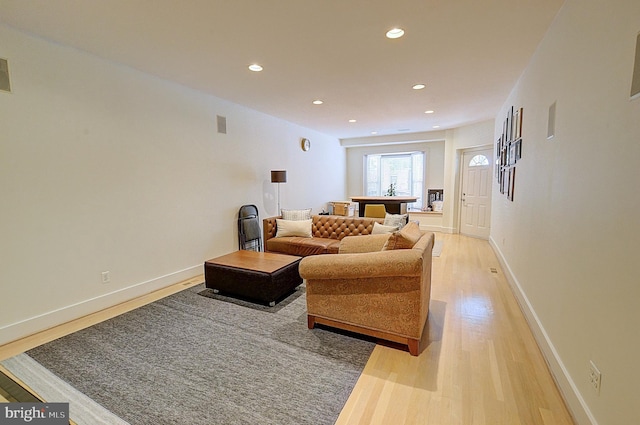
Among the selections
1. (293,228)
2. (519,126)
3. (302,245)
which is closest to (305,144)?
(293,228)

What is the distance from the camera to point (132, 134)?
328 cm

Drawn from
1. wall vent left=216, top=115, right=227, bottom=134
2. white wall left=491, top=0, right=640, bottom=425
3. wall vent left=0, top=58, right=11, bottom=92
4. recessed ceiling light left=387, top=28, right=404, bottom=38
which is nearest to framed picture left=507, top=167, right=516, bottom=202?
white wall left=491, top=0, right=640, bottom=425

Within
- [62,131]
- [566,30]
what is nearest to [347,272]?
[566,30]

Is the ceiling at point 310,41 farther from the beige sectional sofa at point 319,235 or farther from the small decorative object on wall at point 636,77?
the beige sectional sofa at point 319,235

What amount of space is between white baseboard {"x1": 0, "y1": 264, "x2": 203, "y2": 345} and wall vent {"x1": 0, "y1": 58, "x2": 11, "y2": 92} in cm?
197

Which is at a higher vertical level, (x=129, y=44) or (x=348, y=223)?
(x=129, y=44)

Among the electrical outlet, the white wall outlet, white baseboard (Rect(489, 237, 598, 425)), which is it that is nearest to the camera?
the electrical outlet

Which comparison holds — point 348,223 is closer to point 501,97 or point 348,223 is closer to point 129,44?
point 501,97

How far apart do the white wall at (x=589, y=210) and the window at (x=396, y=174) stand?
5700mm

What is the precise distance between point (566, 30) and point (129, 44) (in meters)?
3.57

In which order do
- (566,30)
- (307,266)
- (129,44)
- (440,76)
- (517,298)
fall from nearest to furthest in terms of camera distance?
(566,30) → (307,266) → (129,44) → (517,298) → (440,76)

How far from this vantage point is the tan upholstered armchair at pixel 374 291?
2.15 meters

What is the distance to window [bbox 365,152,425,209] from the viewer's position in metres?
Result: 8.32

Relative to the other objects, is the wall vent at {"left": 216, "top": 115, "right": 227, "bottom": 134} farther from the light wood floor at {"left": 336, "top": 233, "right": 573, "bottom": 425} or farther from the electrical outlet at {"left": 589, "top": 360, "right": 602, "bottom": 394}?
the electrical outlet at {"left": 589, "top": 360, "right": 602, "bottom": 394}
